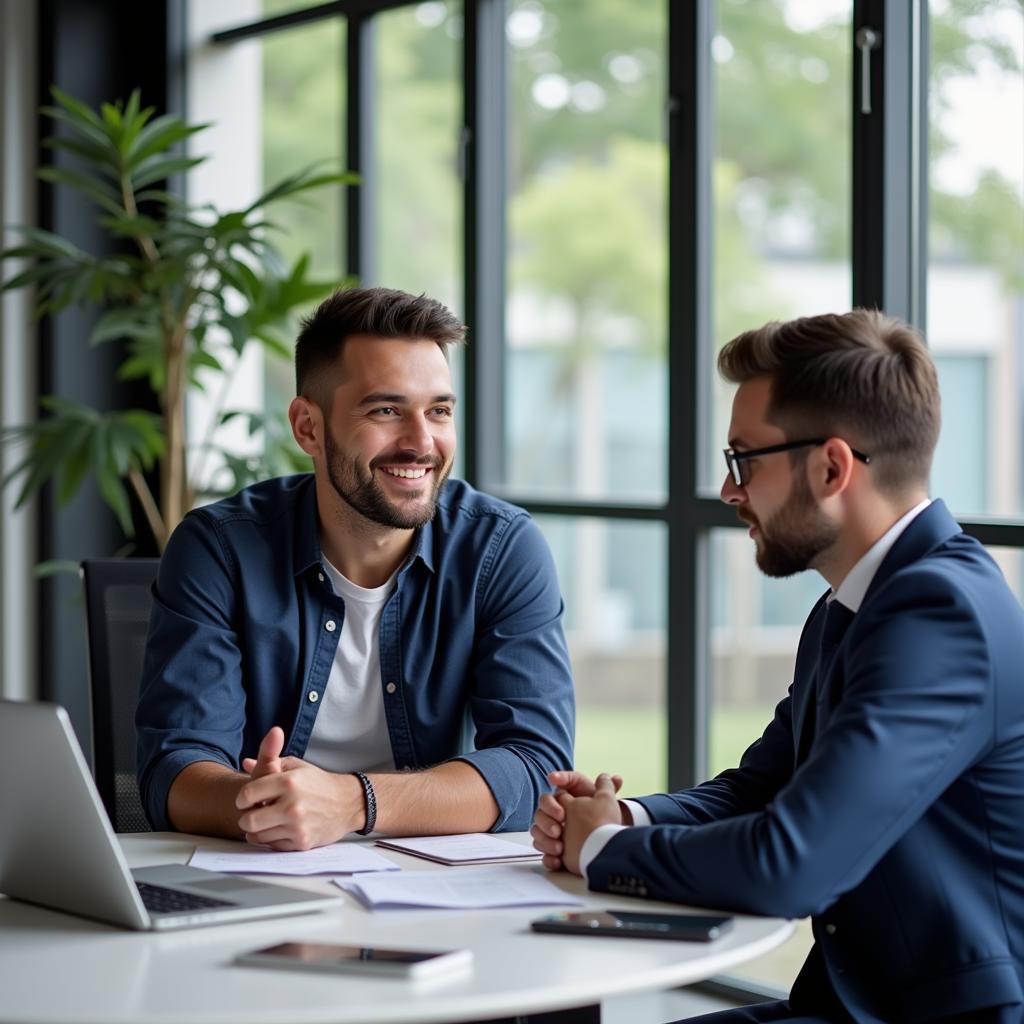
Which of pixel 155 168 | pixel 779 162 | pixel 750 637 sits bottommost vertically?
pixel 750 637

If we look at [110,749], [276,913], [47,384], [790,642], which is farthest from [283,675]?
[790,642]

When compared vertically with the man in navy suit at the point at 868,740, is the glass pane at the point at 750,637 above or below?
below

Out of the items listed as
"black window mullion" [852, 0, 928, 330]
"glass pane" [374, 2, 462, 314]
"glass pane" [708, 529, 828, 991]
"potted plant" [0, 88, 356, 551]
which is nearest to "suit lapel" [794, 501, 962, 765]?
"black window mullion" [852, 0, 928, 330]

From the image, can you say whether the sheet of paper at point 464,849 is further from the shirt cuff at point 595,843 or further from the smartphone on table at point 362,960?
the smartphone on table at point 362,960

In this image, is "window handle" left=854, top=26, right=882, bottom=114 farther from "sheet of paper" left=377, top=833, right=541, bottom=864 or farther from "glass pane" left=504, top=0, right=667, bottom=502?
"glass pane" left=504, top=0, right=667, bottom=502

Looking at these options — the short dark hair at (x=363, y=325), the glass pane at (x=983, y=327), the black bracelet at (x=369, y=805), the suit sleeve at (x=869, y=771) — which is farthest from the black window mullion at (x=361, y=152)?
the glass pane at (x=983, y=327)

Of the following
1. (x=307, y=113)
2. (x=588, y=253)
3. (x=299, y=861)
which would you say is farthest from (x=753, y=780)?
(x=588, y=253)

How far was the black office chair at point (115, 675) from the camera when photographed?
2445 mm

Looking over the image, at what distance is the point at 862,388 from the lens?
172cm

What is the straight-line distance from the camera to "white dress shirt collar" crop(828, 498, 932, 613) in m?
1.72

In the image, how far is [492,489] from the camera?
407 centimetres

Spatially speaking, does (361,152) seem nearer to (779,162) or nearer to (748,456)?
(748,456)

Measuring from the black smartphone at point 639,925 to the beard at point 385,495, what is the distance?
34.5 inches

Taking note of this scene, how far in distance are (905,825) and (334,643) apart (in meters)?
0.99
